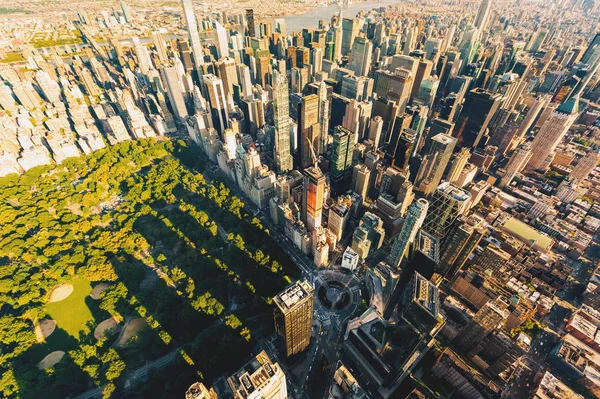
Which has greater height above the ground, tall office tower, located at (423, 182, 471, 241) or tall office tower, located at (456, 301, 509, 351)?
tall office tower, located at (423, 182, 471, 241)

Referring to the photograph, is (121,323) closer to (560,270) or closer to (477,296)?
(477,296)

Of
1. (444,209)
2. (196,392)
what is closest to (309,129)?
(444,209)

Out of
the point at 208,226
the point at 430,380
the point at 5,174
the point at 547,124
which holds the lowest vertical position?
the point at 430,380

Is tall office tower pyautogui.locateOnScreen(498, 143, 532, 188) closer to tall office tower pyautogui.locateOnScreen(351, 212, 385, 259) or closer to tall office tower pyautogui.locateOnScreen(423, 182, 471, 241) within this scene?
tall office tower pyautogui.locateOnScreen(423, 182, 471, 241)

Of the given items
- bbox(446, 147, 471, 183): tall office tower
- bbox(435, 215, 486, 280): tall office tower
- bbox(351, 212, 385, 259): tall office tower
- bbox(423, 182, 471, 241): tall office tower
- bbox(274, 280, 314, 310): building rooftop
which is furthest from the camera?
bbox(446, 147, 471, 183): tall office tower

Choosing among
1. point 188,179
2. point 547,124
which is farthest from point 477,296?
point 188,179

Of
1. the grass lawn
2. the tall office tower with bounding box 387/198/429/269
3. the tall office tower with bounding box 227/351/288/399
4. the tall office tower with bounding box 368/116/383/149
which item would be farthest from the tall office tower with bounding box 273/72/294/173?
the tall office tower with bounding box 227/351/288/399

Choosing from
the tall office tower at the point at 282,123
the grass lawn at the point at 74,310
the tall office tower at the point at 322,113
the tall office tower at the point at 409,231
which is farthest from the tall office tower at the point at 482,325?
the grass lawn at the point at 74,310
